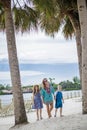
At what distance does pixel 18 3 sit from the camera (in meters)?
18.3

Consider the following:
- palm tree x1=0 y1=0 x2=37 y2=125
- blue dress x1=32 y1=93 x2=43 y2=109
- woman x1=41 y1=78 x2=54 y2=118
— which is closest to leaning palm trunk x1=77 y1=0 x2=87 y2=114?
woman x1=41 y1=78 x2=54 y2=118

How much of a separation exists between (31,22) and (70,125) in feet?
19.3

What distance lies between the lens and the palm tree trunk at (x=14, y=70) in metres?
17.4

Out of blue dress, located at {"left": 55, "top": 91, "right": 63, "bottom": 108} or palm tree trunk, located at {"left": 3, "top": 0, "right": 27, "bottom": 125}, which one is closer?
palm tree trunk, located at {"left": 3, "top": 0, "right": 27, "bottom": 125}

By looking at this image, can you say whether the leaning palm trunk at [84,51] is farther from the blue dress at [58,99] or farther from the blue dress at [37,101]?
the blue dress at [37,101]

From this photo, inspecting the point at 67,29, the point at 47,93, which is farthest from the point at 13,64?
the point at 67,29

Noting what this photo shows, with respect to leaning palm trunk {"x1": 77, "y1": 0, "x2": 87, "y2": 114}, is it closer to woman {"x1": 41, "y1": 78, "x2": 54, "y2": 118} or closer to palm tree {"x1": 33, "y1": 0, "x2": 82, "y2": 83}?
palm tree {"x1": 33, "y1": 0, "x2": 82, "y2": 83}

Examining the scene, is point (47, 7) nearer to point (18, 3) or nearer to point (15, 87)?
point (18, 3)

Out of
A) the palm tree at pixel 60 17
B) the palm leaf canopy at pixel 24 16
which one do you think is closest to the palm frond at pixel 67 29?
the palm tree at pixel 60 17

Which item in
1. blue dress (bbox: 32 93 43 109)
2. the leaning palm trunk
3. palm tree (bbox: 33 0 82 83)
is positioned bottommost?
blue dress (bbox: 32 93 43 109)

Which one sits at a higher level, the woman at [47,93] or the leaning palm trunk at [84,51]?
the leaning palm trunk at [84,51]

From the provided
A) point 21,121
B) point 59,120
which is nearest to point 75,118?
point 59,120

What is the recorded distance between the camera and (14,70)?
17.5m

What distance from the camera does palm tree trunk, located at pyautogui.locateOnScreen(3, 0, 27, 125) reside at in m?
17.4
